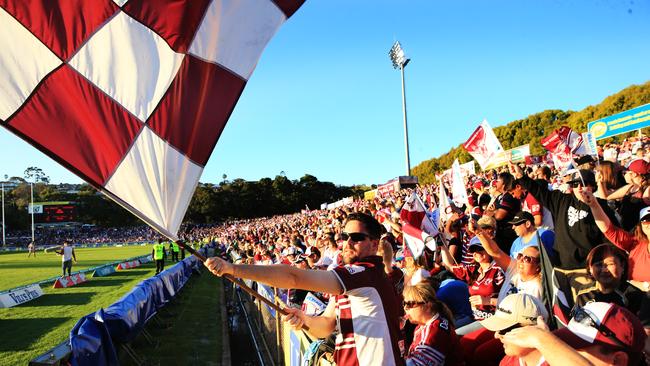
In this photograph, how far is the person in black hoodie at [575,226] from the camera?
15.8ft

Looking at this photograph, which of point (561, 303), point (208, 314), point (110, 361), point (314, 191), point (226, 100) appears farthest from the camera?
point (314, 191)

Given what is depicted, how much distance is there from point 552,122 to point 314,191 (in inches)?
1955

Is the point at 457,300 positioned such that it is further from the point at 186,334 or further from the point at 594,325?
the point at 186,334

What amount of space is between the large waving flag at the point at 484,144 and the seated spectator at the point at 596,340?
9.01m

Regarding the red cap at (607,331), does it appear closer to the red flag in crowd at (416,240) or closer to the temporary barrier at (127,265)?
the red flag in crowd at (416,240)

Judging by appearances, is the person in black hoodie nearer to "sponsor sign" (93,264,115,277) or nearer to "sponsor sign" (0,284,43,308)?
"sponsor sign" (0,284,43,308)

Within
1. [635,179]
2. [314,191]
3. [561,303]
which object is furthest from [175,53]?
[314,191]

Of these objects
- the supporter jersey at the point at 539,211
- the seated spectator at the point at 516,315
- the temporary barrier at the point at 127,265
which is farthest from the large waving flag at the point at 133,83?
the temporary barrier at the point at 127,265

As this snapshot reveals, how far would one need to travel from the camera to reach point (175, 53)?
335cm

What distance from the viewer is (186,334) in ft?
36.3

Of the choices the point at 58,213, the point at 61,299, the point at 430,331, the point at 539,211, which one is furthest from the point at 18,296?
the point at 58,213

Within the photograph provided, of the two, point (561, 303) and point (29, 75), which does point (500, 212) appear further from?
point (29, 75)

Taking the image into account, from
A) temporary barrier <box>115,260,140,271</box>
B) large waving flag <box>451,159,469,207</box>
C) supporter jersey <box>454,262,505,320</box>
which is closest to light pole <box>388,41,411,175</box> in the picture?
temporary barrier <box>115,260,140,271</box>

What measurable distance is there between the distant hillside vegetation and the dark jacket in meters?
33.1
